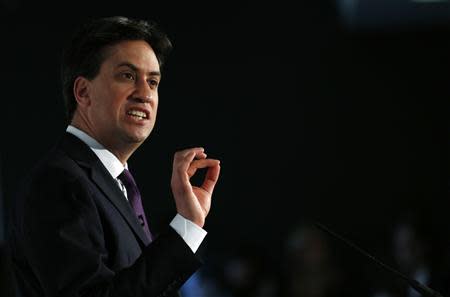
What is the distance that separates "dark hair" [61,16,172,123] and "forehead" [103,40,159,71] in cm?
1

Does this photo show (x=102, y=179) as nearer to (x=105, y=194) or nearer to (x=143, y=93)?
(x=105, y=194)

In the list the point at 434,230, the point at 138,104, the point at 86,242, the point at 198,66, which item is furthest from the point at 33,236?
the point at 198,66

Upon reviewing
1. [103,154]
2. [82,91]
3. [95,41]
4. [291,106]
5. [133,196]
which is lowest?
[291,106]

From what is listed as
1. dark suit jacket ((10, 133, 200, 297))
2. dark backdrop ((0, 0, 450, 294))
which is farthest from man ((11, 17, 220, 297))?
dark backdrop ((0, 0, 450, 294))

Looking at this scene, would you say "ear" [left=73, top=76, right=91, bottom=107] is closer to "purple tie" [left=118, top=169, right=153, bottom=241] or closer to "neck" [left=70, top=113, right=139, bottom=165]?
"neck" [left=70, top=113, right=139, bottom=165]

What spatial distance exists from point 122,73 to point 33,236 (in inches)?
16.7

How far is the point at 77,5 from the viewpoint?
22.4ft

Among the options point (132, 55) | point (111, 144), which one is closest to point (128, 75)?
point (132, 55)

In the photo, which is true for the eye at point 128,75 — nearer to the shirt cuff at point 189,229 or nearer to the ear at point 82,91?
the ear at point 82,91

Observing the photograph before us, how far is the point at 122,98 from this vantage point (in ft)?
7.45

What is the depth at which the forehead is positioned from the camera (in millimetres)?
2295

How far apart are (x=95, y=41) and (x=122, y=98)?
A: 15cm

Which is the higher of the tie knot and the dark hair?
the dark hair

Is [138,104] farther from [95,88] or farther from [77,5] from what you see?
[77,5]
